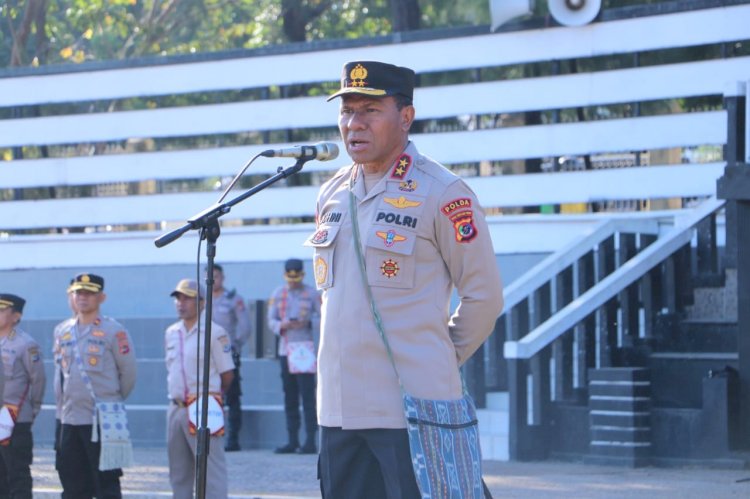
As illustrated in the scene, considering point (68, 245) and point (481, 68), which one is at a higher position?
point (481, 68)

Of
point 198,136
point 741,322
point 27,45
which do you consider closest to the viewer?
point 741,322

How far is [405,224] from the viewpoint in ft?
17.5

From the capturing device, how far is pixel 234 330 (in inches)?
595

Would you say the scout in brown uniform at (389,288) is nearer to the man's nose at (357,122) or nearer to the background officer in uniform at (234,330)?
the man's nose at (357,122)

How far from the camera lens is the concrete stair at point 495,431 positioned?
13.1 meters

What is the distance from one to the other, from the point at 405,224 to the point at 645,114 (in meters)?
10.6

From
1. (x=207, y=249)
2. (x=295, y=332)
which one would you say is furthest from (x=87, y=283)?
Answer: (x=207, y=249)

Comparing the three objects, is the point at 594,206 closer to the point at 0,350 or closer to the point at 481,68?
the point at 481,68

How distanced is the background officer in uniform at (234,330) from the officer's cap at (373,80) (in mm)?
9497

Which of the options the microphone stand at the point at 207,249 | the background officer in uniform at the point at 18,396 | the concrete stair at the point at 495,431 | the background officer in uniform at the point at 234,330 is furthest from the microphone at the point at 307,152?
the background officer in uniform at the point at 234,330

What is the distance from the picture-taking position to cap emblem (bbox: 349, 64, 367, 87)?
5406mm

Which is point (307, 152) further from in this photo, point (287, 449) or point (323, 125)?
point (323, 125)

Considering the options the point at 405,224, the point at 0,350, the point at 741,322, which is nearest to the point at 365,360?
the point at 405,224

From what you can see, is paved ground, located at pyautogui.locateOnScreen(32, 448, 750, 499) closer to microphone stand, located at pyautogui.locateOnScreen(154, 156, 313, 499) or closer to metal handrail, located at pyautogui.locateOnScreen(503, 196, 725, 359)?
metal handrail, located at pyautogui.locateOnScreen(503, 196, 725, 359)
